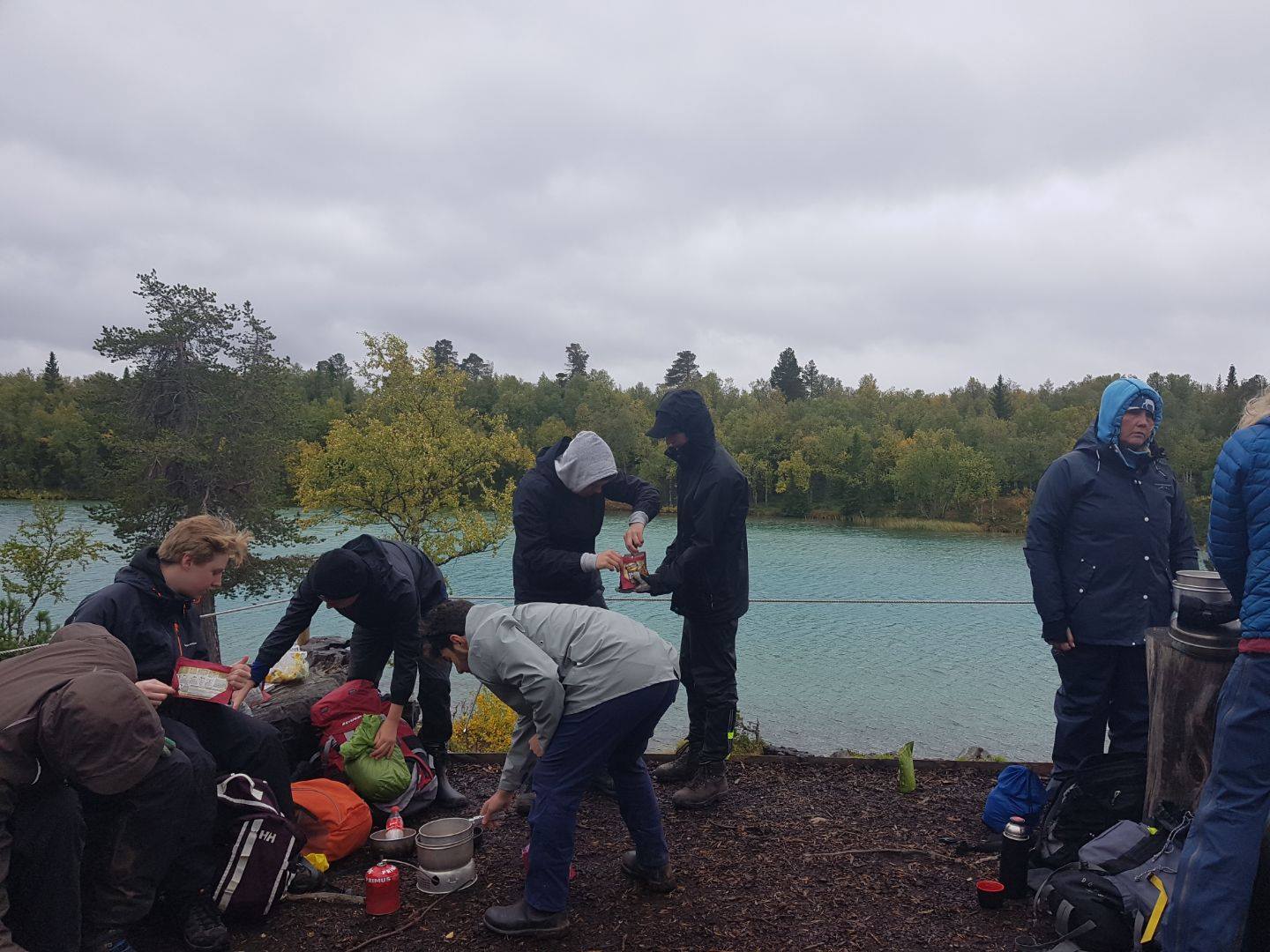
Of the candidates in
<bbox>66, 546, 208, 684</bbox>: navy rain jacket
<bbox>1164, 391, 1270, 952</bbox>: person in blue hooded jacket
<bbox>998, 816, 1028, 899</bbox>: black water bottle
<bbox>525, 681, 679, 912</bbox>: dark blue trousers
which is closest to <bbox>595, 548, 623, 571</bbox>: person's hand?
<bbox>525, 681, 679, 912</bbox>: dark blue trousers

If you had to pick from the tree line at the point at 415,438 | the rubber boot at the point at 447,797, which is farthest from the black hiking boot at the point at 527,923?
the tree line at the point at 415,438

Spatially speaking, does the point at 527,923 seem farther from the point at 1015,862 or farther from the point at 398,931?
the point at 1015,862

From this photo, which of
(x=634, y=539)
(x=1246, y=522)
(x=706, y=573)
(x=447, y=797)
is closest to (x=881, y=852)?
(x=706, y=573)

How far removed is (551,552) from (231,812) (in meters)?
1.74

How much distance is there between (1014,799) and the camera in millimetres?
3674

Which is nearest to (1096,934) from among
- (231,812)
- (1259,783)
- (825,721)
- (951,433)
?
(1259,783)

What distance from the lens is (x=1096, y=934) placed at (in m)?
2.71

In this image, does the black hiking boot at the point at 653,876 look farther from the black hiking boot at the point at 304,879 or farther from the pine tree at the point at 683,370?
the pine tree at the point at 683,370

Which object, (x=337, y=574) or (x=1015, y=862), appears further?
(x=337, y=574)

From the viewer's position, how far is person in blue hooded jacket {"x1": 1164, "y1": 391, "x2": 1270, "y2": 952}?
2.45 meters

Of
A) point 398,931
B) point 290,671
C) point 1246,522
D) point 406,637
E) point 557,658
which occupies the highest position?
point 1246,522

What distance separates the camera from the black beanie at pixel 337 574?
3793 millimetres

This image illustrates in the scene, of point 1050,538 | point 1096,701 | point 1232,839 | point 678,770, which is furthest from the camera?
point 678,770

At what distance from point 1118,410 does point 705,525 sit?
2.00 meters
